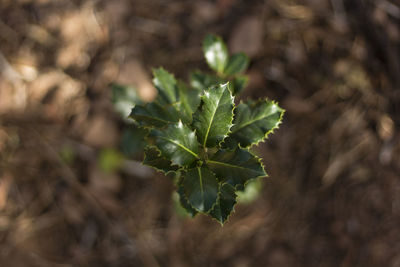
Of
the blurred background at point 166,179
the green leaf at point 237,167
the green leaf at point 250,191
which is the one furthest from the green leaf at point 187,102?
the blurred background at point 166,179

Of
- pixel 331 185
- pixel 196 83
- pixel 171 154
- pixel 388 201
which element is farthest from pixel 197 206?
pixel 388 201

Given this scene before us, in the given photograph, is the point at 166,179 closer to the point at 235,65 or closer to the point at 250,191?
the point at 250,191

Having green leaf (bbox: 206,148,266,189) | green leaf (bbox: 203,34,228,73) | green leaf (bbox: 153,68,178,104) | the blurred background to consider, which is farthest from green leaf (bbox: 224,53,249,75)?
the blurred background

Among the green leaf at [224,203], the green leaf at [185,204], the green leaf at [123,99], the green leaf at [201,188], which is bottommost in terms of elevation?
the green leaf at [185,204]

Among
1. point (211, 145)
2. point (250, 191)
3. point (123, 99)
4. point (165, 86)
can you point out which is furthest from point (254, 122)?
point (250, 191)

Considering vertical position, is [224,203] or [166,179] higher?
[224,203]

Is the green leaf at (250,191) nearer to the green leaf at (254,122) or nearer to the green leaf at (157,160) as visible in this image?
the green leaf at (254,122)

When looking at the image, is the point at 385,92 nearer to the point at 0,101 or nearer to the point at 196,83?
the point at 196,83

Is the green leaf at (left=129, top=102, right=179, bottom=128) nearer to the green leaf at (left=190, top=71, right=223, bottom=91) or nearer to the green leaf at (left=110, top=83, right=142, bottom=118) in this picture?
the green leaf at (left=190, top=71, right=223, bottom=91)
